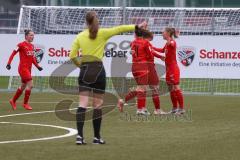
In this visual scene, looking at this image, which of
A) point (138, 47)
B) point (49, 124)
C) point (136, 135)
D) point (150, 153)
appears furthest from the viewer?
point (138, 47)

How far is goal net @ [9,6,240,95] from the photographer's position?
88.9 ft

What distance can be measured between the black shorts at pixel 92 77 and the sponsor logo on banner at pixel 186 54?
13377 mm

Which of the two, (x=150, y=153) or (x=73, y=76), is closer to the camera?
(x=150, y=153)

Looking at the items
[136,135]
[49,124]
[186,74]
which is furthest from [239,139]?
[186,74]

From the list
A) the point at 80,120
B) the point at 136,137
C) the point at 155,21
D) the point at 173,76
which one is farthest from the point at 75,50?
the point at 155,21

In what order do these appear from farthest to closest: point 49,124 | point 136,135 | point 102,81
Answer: point 49,124
point 136,135
point 102,81

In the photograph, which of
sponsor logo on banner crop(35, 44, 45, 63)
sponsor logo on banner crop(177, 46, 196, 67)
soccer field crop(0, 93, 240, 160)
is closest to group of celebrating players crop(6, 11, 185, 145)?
soccer field crop(0, 93, 240, 160)

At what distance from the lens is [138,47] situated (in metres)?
17.6

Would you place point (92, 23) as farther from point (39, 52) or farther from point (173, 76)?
point (39, 52)

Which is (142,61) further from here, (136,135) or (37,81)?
(37,81)

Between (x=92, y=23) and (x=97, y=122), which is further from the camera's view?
(x=97, y=122)

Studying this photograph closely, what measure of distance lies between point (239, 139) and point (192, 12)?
15.6m

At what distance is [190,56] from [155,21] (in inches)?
144

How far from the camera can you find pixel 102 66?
12516mm
